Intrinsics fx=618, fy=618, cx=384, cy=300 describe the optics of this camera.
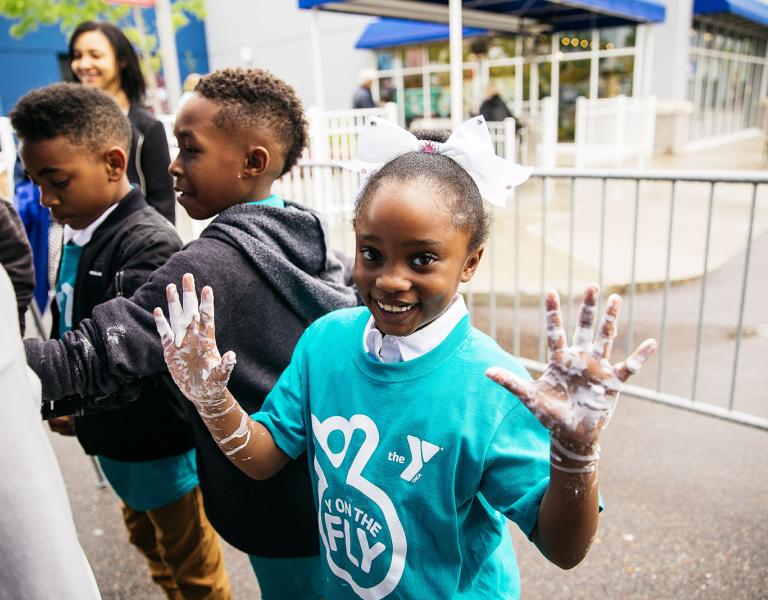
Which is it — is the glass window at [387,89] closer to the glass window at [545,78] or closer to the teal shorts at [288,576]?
the glass window at [545,78]

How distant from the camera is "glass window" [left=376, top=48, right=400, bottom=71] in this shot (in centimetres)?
2061

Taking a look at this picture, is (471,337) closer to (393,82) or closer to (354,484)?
(354,484)

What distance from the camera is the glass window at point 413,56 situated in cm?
1986

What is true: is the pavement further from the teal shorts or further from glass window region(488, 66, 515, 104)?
glass window region(488, 66, 515, 104)

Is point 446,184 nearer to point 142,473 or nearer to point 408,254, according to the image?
point 408,254

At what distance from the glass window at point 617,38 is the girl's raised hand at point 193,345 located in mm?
17705

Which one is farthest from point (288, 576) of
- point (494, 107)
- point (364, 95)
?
point (494, 107)

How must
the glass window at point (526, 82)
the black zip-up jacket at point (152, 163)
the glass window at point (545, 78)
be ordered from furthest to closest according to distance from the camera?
1. the glass window at point (526, 82)
2. the glass window at point (545, 78)
3. the black zip-up jacket at point (152, 163)

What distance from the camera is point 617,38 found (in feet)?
53.7

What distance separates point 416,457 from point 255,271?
66 cm

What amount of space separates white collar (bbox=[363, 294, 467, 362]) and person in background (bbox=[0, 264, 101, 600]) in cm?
69

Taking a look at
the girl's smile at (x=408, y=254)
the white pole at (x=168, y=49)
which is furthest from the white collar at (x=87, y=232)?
the white pole at (x=168, y=49)

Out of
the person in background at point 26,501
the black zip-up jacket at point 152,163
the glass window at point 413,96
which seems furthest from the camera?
the glass window at point 413,96

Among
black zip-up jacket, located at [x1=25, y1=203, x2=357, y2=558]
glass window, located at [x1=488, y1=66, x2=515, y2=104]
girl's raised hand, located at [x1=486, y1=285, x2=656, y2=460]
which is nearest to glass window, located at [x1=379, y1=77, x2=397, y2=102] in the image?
glass window, located at [x1=488, y1=66, x2=515, y2=104]
